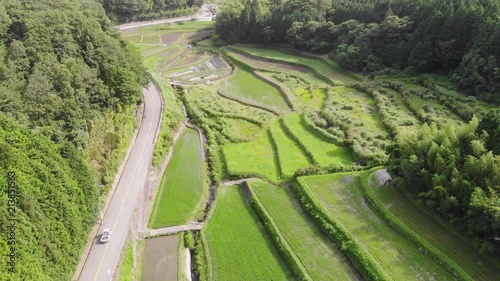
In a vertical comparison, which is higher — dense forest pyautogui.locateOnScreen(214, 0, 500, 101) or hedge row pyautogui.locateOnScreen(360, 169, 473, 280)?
dense forest pyautogui.locateOnScreen(214, 0, 500, 101)

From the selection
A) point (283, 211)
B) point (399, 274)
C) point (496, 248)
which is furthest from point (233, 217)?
point (496, 248)

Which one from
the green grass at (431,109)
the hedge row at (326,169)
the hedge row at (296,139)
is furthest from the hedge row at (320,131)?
the green grass at (431,109)

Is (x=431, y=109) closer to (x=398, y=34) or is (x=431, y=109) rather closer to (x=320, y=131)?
(x=320, y=131)

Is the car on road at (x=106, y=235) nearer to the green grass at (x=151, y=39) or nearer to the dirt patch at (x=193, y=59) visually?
the dirt patch at (x=193, y=59)

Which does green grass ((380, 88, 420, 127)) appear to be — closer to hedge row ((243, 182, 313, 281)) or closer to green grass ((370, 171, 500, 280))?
green grass ((370, 171, 500, 280))

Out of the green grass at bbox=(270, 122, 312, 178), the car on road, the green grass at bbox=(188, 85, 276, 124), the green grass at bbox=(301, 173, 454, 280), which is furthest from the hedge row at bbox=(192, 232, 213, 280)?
the green grass at bbox=(188, 85, 276, 124)

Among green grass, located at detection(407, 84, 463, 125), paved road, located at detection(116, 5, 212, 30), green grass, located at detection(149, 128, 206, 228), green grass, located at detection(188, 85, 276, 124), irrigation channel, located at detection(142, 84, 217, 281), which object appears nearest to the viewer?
irrigation channel, located at detection(142, 84, 217, 281)
